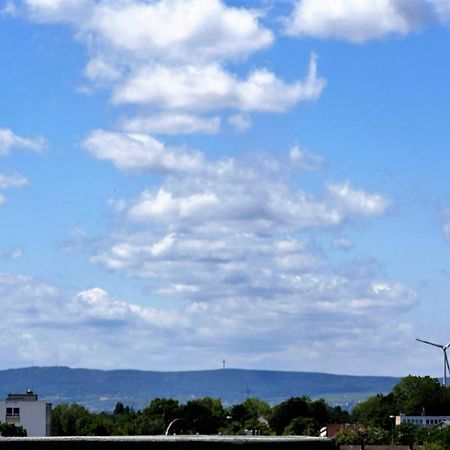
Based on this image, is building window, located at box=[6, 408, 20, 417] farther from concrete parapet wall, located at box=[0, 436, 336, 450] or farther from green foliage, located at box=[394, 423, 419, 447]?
concrete parapet wall, located at box=[0, 436, 336, 450]

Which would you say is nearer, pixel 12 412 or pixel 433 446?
pixel 433 446

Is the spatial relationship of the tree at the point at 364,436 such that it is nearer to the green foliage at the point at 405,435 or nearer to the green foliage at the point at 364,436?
the green foliage at the point at 364,436

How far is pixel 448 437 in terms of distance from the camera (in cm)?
15662

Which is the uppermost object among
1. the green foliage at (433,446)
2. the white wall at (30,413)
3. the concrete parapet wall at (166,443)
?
the white wall at (30,413)

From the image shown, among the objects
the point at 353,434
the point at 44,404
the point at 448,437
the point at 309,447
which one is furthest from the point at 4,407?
the point at 309,447

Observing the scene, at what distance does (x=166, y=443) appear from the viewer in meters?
11.7

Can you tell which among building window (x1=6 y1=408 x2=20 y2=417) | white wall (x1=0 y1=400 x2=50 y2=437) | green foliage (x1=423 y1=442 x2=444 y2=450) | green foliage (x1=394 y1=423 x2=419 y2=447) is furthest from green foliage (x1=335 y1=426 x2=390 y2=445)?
building window (x1=6 y1=408 x2=20 y2=417)

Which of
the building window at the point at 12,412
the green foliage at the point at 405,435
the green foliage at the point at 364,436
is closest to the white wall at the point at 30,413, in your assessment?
the building window at the point at 12,412

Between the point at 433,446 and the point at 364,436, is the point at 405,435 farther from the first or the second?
the point at 433,446

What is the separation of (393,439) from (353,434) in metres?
6.10

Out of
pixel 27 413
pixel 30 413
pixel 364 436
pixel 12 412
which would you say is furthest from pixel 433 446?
pixel 12 412

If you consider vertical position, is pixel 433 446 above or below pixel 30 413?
below

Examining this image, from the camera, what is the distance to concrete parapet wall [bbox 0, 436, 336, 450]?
37.8 ft

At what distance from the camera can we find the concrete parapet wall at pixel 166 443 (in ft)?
37.8
